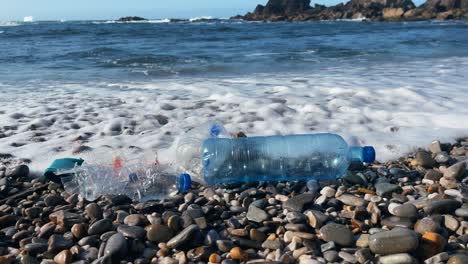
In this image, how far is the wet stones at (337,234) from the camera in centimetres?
203

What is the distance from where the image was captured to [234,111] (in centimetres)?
468

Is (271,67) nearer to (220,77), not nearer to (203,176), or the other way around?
(220,77)

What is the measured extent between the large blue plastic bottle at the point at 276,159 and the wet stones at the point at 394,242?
92 centimetres

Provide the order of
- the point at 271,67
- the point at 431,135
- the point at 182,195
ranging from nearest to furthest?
the point at 182,195, the point at 431,135, the point at 271,67

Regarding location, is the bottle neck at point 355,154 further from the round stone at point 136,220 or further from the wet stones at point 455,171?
the round stone at point 136,220

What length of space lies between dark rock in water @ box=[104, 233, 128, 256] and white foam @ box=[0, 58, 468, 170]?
1.30 m

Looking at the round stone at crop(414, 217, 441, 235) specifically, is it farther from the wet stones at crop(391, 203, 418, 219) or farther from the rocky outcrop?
the rocky outcrop

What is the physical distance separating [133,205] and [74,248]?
1.65 feet

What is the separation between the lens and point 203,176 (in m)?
2.96

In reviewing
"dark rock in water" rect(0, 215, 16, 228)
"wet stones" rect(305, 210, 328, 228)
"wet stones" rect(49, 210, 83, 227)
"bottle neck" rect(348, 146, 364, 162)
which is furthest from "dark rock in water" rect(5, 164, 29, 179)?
"bottle neck" rect(348, 146, 364, 162)

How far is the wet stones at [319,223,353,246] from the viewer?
203cm

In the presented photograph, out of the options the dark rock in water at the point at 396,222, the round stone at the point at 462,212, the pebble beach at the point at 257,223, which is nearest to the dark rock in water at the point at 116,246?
the pebble beach at the point at 257,223

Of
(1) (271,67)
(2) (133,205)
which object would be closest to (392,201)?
(2) (133,205)

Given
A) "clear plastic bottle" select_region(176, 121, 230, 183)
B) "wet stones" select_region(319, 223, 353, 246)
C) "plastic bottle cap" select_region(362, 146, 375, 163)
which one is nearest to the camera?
"wet stones" select_region(319, 223, 353, 246)
